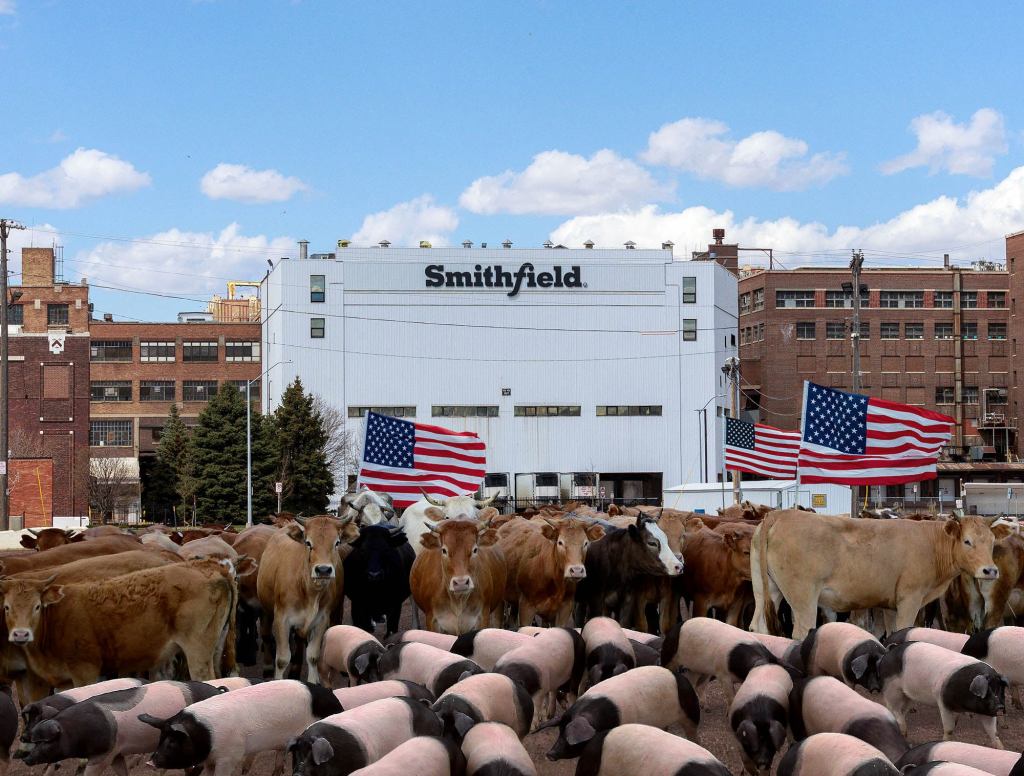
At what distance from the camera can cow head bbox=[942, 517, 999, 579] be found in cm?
1563

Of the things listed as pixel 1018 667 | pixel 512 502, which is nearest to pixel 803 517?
pixel 1018 667

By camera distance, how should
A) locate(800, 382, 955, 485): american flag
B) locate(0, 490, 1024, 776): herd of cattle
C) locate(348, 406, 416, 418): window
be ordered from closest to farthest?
locate(0, 490, 1024, 776): herd of cattle < locate(800, 382, 955, 485): american flag < locate(348, 406, 416, 418): window

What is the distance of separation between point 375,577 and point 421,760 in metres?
8.70

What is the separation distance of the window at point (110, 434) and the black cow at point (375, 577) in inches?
3206

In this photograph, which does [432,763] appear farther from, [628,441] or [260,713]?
[628,441]

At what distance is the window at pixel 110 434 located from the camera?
94938 millimetres

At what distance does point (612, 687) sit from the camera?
10719 mm

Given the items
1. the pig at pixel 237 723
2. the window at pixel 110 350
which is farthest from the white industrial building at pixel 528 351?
the pig at pixel 237 723

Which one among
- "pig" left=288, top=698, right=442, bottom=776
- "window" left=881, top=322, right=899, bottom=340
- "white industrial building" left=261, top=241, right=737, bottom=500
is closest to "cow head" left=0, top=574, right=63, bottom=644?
"pig" left=288, top=698, right=442, bottom=776

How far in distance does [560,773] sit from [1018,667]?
4.63 metres

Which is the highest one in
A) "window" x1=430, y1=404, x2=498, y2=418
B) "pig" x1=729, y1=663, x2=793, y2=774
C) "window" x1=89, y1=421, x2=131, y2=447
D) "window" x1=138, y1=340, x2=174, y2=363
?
"window" x1=138, y1=340, x2=174, y2=363

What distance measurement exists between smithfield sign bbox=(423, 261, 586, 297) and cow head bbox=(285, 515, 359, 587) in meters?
78.4

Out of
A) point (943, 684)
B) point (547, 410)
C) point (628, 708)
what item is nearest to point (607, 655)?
point (628, 708)

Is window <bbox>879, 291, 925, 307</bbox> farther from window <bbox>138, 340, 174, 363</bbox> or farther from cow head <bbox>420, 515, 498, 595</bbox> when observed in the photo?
cow head <bbox>420, 515, 498, 595</bbox>
